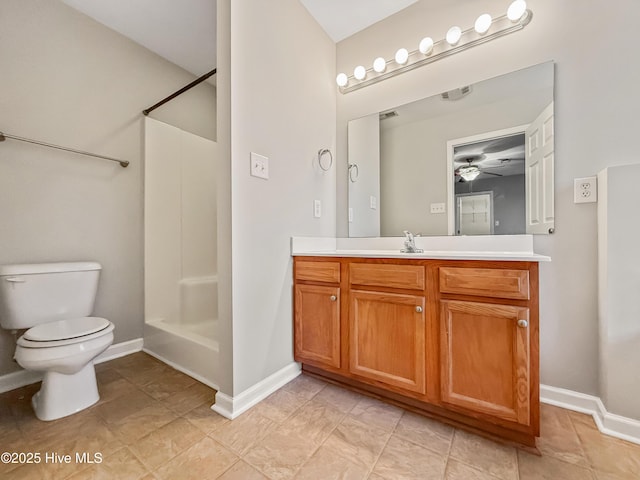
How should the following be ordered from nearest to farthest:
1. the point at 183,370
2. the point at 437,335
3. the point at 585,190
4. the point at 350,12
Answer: the point at 437,335
the point at 585,190
the point at 183,370
the point at 350,12

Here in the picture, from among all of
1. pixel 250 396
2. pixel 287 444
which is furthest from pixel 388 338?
pixel 250 396

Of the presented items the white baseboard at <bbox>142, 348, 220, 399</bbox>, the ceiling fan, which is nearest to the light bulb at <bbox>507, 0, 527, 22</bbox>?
the ceiling fan

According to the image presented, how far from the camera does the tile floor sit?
100 centimetres

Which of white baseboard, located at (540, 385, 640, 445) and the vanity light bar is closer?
white baseboard, located at (540, 385, 640, 445)

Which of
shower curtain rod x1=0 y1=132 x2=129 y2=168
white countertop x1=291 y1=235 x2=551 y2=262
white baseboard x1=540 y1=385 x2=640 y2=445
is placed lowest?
white baseboard x1=540 y1=385 x2=640 y2=445

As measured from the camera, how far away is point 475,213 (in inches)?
64.7

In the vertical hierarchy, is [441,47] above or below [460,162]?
above

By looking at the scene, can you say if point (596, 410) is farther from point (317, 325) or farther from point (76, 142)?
point (76, 142)

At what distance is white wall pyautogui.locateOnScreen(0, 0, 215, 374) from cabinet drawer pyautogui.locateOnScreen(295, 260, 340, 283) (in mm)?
1466

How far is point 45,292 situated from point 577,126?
309 centimetres

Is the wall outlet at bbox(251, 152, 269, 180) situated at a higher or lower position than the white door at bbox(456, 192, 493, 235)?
higher

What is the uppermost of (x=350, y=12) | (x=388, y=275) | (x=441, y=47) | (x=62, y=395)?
(x=350, y=12)

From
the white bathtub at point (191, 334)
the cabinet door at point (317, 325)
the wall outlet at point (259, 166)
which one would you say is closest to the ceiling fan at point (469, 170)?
the cabinet door at point (317, 325)

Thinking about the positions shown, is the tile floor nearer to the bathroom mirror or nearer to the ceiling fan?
the bathroom mirror
